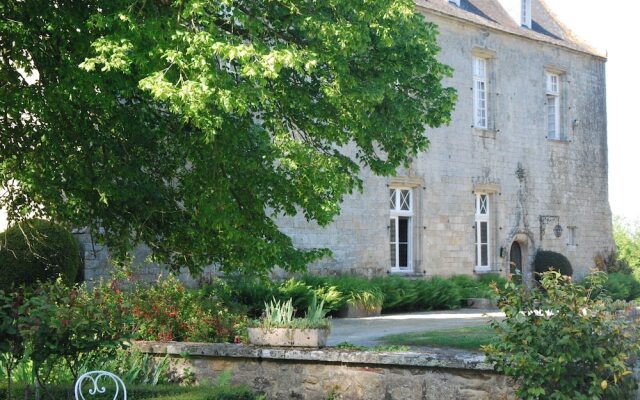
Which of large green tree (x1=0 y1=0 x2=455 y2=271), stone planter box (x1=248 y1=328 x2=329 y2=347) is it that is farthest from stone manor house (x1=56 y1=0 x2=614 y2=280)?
stone planter box (x1=248 y1=328 x2=329 y2=347)

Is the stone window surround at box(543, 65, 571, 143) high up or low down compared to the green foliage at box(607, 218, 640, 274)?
up

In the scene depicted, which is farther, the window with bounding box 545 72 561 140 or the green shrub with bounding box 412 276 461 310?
the window with bounding box 545 72 561 140

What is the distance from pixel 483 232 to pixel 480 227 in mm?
227

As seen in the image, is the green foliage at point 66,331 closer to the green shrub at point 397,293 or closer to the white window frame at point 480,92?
the green shrub at point 397,293

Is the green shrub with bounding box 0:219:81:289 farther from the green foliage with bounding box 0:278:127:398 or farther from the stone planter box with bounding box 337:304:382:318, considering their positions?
the green foliage with bounding box 0:278:127:398

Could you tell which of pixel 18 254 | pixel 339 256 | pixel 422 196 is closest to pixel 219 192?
pixel 18 254

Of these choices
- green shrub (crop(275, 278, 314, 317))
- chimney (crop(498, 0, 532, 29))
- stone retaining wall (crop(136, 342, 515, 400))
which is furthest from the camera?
chimney (crop(498, 0, 532, 29))

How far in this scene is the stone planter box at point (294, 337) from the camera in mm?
9336

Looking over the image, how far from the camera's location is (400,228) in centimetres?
2186

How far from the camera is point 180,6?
9.07 metres

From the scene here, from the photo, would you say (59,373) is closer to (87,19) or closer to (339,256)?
(87,19)

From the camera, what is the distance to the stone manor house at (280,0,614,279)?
2109 cm

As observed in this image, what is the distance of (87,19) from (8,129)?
68.9 inches

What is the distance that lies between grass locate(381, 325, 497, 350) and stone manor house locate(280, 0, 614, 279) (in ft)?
21.8
